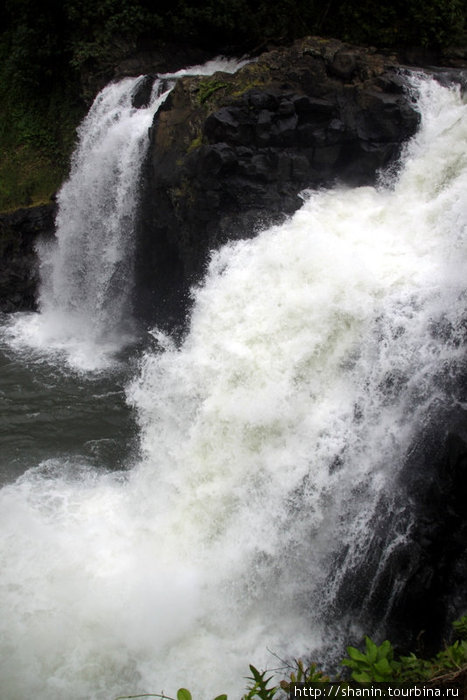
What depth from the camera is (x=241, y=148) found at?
847 centimetres

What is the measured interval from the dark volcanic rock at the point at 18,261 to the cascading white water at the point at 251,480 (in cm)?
572

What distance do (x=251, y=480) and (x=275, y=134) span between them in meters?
5.50

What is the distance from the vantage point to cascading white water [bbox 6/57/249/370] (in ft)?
33.3

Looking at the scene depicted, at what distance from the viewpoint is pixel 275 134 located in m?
8.44

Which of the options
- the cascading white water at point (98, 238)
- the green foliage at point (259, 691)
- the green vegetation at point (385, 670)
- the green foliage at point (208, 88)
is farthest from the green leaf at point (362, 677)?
the green foliage at point (208, 88)

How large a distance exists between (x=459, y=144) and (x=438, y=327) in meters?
3.57

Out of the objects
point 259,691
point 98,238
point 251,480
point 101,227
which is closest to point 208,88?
point 101,227

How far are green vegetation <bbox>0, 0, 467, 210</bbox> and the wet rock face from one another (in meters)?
0.71

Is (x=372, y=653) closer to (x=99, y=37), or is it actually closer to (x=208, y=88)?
(x=208, y=88)

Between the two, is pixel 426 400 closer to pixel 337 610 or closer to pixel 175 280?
pixel 337 610

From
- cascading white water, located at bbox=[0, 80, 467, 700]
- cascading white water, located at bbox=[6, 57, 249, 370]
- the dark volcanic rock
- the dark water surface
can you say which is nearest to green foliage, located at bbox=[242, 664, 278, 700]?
cascading white water, located at bbox=[0, 80, 467, 700]

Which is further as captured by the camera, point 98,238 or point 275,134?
point 98,238

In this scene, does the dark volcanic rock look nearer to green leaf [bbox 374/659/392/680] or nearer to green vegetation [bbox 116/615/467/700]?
green vegetation [bbox 116/615/467/700]

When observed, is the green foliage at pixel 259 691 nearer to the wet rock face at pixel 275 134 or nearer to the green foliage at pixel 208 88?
the wet rock face at pixel 275 134
